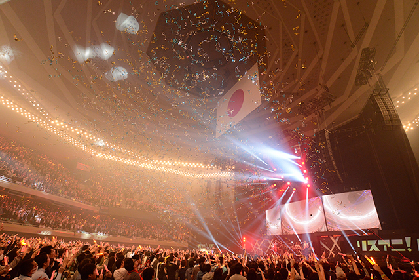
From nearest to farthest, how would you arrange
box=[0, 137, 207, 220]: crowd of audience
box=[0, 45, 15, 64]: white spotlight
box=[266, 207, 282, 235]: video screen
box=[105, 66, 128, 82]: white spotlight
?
1. box=[105, 66, 128, 82]: white spotlight
2. box=[0, 45, 15, 64]: white spotlight
3. box=[266, 207, 282, 235]: video screen
4. box=[0, 137, 207, 220]: crowd of audience

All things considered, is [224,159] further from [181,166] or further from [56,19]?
[56,19]

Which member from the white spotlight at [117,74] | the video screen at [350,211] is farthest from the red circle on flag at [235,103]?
the video screen at [350,211]

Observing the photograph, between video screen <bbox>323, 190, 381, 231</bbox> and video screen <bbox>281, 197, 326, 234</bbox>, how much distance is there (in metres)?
0.53

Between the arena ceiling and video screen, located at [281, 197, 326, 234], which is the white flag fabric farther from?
video screen, located at [281, 197, 326, 234]

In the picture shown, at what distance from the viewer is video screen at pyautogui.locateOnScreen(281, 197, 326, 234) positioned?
13.6 m

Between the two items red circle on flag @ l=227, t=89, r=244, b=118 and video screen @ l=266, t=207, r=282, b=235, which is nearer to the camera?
red circle on flag @ l=227, t=89, r=244, b=118

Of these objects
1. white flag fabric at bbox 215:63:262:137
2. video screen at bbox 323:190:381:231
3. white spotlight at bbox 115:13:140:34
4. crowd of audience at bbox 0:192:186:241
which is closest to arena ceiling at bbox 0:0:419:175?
white spotlight at bbox 115:13:140:34

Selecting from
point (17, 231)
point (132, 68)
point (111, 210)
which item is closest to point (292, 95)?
point (132, 68)

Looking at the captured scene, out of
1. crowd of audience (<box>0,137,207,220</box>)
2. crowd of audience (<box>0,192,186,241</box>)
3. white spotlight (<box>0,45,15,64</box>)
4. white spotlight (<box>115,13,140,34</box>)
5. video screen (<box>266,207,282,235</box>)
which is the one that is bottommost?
crowd of audience (<box>0,192,186,241</box>)

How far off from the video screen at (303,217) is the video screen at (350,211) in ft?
1.73

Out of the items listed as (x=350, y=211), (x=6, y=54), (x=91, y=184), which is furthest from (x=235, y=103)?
(x=91, y=184)

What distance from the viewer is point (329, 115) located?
12.2m

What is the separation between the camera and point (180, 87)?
9516 mm

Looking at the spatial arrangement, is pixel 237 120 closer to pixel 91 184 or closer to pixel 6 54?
pixel 6 54
